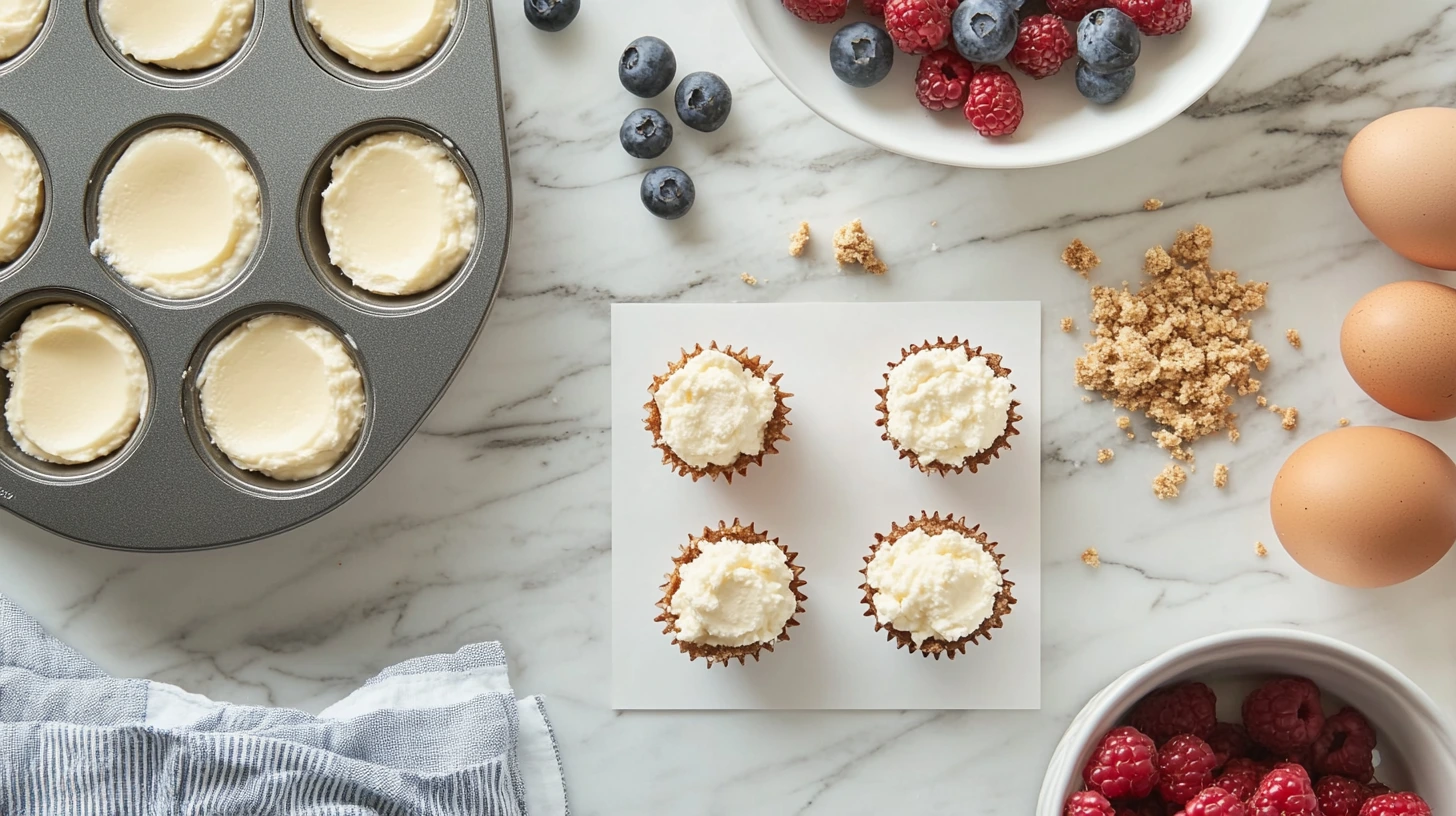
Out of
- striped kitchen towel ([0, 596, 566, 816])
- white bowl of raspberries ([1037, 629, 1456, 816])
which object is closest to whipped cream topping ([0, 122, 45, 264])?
striped kitchen towel ([0, 596, 566, 816])

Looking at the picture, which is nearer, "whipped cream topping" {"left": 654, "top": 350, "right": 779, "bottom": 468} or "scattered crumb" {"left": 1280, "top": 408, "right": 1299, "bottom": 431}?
"whipped cream topping" {"left": 654, "top": 350, "right": 779, "bottom": 468}

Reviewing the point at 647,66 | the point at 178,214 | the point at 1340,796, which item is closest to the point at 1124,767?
the point at 1340,796

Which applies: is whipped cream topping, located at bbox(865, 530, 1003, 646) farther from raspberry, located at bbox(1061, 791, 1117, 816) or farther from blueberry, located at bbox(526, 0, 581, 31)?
blueberry, located at bbox(526, 0, 581, 31)

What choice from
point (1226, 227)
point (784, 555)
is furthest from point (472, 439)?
point (1226, 227)

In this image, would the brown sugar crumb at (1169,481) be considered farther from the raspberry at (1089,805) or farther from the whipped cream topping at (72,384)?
the whipped cream topping at (72,384)

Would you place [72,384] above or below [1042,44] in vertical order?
below

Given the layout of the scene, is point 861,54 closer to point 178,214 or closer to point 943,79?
point 943,79
